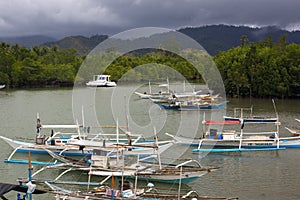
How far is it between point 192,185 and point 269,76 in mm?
38454

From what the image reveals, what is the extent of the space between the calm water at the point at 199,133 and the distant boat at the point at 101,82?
1592 cm

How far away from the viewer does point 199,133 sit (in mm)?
27453

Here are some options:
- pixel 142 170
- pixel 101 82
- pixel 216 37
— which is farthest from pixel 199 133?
pixel 216 37

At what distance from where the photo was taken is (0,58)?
261ft

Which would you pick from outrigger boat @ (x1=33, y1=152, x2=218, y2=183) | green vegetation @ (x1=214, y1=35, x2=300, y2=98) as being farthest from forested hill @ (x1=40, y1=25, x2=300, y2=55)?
outrigger boat @ (x1=33, y1=152, x2=218, y2=183)

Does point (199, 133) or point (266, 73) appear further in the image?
point (266, 73)

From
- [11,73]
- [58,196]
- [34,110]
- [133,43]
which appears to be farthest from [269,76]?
[11,73]

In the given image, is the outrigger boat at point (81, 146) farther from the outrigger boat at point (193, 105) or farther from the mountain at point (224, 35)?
the mountain at point (224, 35)

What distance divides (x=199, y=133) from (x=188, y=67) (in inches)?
1560

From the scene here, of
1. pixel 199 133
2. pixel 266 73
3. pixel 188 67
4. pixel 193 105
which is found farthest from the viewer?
pixel 188 67

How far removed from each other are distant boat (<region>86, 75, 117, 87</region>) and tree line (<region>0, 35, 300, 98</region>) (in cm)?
221

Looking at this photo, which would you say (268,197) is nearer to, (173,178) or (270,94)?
(173,178)

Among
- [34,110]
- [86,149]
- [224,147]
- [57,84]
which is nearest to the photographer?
[86,149]

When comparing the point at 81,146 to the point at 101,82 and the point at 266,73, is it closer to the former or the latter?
the point at 266,73
